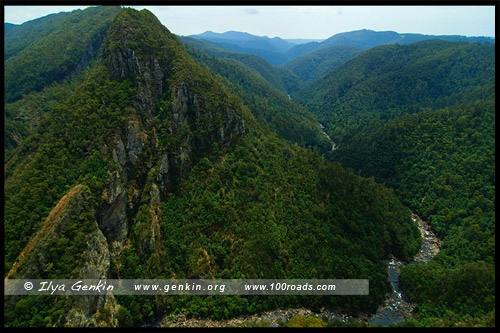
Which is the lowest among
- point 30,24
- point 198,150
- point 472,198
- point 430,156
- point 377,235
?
point 377,235

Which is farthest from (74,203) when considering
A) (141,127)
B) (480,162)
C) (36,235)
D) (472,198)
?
(480,162)

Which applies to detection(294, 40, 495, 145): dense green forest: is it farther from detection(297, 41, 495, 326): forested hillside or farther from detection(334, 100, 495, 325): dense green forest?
detection(334, 100, 495, 325): dense green forest

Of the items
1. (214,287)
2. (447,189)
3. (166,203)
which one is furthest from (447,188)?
(166,203)

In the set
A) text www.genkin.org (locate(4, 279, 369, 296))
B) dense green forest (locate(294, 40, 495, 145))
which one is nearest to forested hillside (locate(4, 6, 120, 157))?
text www.genkin.org (locate(4, 279, 369, 296))

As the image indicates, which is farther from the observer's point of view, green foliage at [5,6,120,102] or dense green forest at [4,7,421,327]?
green foliage at [5,6,120,102]

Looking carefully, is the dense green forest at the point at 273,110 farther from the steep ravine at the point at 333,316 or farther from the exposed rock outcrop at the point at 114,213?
the exposed rock outcrop at the point at 114,213

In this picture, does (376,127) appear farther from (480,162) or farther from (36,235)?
(36,235)

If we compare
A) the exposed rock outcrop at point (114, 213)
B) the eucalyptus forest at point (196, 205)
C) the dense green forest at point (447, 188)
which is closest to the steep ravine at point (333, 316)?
the eucalyptus forest at point (196, 205)

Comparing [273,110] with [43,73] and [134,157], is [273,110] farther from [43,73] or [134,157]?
[134,157]
